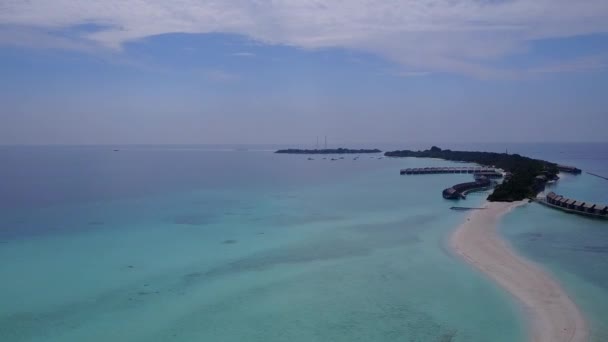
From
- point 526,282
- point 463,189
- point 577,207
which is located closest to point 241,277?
point 526,282

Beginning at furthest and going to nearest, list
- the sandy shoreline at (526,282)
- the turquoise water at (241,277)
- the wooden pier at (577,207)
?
1. the wooden pier at (577,207)
2. the turquoise water at (241,277)
3. the sandy shoreline at (526,282)

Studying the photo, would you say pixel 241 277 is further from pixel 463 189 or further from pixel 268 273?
pixel 463 189

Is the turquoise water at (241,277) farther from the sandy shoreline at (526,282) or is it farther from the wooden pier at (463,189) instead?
the wooden pier at (463,189)

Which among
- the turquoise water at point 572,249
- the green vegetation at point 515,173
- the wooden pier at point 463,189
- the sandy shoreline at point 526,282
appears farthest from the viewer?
the wooden pier at point 463,189

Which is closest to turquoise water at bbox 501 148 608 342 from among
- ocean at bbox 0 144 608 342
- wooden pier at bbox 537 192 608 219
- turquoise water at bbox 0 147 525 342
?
ocean at bbox 0 144 608 342

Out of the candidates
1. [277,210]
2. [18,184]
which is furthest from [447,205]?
[18,184]

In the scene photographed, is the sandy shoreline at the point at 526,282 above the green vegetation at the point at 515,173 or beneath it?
beneath

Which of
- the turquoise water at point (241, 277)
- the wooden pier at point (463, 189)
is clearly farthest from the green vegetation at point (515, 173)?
the turquoise water at point (241, 277)
